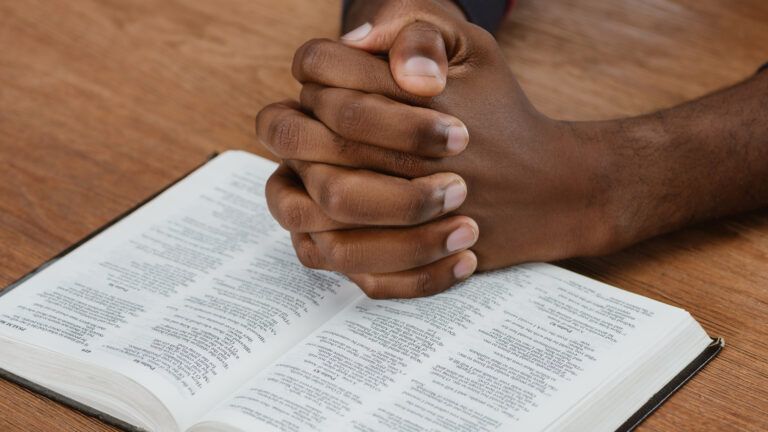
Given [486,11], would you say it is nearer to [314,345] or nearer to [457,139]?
[457,139]

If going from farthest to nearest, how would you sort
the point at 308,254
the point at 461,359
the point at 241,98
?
the point at 241,98 < the point at 308,254 < the point at 461,359

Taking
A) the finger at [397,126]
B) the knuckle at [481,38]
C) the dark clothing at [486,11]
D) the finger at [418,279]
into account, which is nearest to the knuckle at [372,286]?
the finger at [418,279]

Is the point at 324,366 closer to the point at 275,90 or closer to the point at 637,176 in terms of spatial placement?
the point at 637,176

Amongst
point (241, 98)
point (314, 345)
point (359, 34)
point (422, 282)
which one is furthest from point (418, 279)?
point (241, 98)

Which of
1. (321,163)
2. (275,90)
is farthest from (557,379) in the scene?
(275,90)

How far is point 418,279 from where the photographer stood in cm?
88

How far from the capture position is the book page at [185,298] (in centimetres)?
80

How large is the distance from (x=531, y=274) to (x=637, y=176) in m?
0.15

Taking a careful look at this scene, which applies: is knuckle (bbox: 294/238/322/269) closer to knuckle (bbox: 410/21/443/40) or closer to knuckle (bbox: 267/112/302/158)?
knuckle (bbox: 267/112/302/158)

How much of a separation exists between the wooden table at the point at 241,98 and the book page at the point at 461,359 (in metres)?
0.07

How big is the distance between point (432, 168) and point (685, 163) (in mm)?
279

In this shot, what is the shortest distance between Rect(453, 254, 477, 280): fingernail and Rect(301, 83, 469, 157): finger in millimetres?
95

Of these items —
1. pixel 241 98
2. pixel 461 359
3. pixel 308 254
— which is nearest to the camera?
pixel 461 359

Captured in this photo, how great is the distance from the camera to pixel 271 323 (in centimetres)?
85
